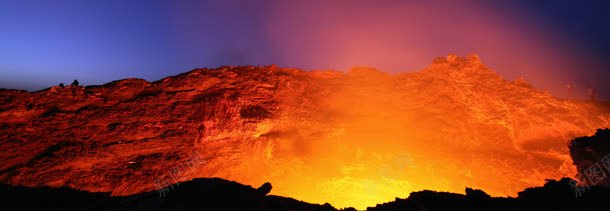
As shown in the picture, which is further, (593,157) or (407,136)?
(407,136)

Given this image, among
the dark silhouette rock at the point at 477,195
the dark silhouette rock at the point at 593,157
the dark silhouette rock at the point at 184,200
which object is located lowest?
the dark silhouette rock at the point at 184,200

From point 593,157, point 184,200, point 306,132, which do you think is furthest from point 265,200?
point 306,132

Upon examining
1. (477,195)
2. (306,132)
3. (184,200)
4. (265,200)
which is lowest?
(184,200)

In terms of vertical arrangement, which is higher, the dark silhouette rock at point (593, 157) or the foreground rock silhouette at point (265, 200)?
the dark silhouette rock at point (593, 157)

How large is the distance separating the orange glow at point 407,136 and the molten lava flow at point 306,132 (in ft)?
0.23

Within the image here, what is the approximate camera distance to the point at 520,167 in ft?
49.7

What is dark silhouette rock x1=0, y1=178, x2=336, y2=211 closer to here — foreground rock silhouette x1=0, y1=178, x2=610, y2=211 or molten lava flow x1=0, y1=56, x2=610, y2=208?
foreground rock silhouette x1=0, y1=178, x2=610, y2=211

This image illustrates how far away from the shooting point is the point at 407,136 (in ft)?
59.1

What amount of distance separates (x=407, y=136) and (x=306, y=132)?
647 centimetres

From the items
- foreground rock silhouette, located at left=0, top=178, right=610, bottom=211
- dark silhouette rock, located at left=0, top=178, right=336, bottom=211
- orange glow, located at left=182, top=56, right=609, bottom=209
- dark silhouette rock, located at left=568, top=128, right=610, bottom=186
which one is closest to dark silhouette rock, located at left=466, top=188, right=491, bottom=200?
foreground rock silhouette, located at left=0, top=178, right=610, bottom=211

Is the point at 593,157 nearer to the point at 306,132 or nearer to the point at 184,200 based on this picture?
the point at 184,200

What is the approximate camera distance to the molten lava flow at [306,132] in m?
11.7

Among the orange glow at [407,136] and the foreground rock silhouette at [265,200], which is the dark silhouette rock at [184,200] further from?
the orange glow at [407,136]

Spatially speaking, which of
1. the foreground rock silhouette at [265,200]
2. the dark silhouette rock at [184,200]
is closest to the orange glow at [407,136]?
the dark silhouette rock at [184,200]
